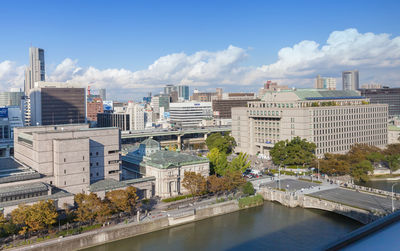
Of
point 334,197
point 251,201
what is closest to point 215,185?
point 251,201

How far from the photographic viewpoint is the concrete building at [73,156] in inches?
2663

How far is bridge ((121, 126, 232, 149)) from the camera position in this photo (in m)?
163

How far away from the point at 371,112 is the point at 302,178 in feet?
187

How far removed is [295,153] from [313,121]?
16.1 m

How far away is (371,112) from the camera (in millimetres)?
134000

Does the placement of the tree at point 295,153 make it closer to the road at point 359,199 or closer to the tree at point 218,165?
the tree at point 218,165

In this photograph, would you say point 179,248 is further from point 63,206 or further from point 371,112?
point 371,112

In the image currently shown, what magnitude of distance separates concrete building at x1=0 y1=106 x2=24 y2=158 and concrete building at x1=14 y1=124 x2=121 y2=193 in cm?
6839

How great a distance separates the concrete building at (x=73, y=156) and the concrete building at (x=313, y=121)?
64.3m

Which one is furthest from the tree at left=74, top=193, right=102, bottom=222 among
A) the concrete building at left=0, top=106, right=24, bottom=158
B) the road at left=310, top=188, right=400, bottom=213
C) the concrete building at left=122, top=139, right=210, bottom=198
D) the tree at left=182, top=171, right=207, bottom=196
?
the concrete building at left=0, top=106, right=24, bottom=158

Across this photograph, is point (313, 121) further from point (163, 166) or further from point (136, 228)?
point (136, 228)

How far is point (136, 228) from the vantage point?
61.4 metres

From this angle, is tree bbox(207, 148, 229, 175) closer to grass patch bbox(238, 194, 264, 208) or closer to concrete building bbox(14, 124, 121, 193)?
grass patch bbox(238, 194, 264, 208)

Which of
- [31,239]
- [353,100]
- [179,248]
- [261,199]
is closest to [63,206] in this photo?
[31,239]
